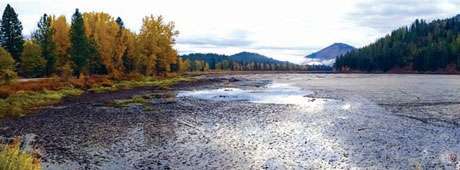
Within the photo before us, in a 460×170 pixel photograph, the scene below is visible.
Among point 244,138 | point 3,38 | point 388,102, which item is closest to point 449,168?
point 244,138

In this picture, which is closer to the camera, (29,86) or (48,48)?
(29,86)

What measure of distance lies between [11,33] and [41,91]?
31.9 m

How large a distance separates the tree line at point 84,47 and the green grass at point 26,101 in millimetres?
6027

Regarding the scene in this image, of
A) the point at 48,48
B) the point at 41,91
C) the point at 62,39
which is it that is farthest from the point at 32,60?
the point at 41,91

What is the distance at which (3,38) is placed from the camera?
3174 inches

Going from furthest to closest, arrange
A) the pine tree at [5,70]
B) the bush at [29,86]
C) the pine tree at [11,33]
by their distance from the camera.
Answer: the pine tree at [11,33] → the pine tree at [5,70] → the bush at [29,86]

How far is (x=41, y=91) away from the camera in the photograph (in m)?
55.0

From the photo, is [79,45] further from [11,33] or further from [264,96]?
[264,96]

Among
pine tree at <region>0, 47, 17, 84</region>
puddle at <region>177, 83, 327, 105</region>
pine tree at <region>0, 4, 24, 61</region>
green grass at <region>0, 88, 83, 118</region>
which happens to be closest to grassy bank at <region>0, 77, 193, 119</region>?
green grass at <region>0, 88, 83, 118</region>

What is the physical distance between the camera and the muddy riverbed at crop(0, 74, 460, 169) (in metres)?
20.8

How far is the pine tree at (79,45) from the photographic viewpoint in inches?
3118

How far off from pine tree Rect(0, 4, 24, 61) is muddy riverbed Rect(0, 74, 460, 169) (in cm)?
4245

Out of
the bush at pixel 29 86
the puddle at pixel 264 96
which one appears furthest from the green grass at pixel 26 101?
the puddle at pixel 264 96

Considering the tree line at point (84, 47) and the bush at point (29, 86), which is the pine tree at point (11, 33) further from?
the bush at point (29, 86)
